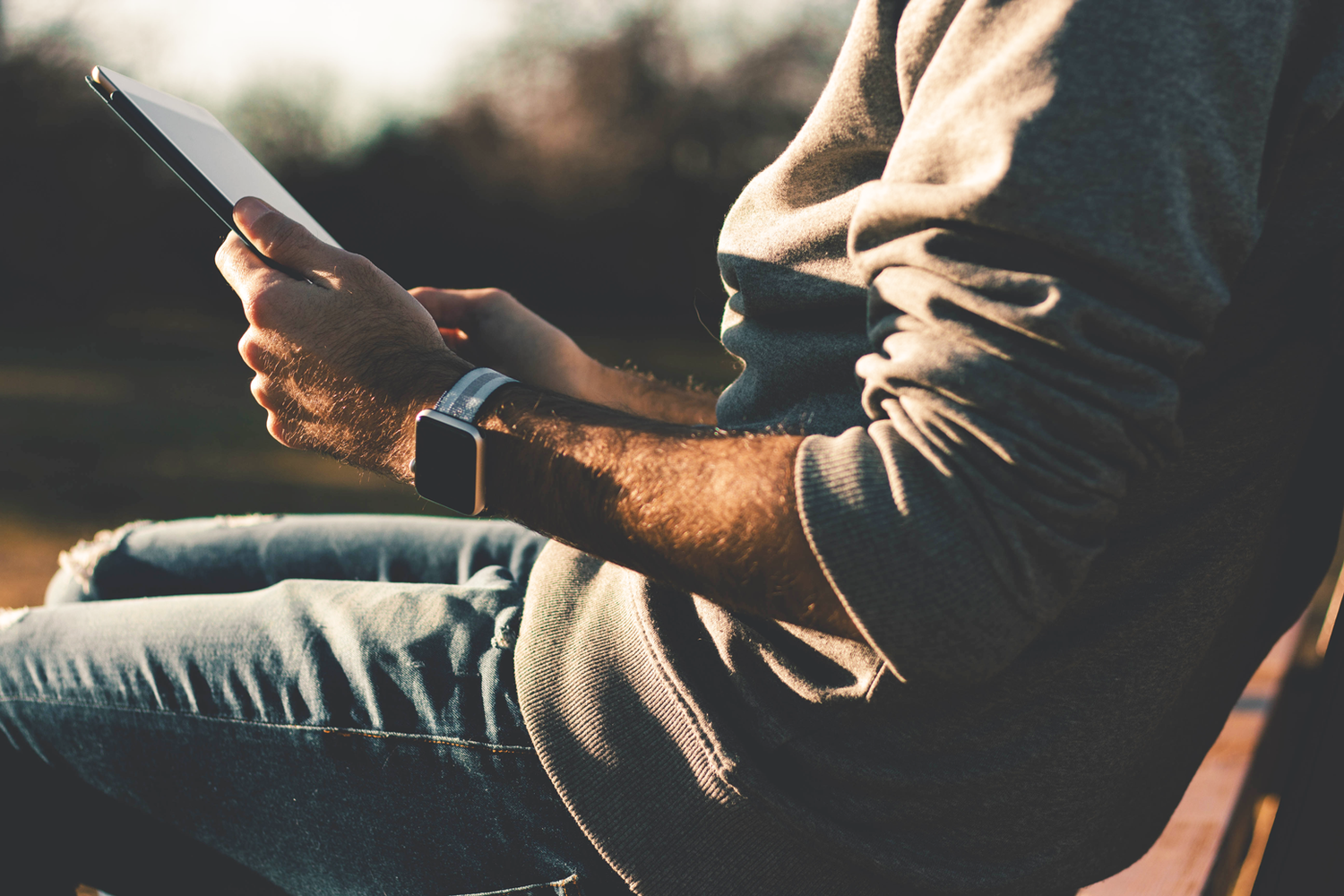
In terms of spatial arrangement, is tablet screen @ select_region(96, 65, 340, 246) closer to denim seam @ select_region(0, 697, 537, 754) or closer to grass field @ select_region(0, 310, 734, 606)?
denim seam @ select_region(0, 697, 537, 754)

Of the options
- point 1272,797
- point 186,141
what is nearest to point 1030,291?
point 186,141

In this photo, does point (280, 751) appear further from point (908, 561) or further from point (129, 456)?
point (129, 456)

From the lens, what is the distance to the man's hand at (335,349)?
0.88m

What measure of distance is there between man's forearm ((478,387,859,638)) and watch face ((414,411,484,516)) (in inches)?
0.6

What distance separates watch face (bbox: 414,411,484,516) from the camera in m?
0.80

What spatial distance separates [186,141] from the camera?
1.03 metres

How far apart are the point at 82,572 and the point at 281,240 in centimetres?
75

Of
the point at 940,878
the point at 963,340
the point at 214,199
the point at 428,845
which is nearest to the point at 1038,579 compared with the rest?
the point at 963,340

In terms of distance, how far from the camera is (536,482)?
0.79m

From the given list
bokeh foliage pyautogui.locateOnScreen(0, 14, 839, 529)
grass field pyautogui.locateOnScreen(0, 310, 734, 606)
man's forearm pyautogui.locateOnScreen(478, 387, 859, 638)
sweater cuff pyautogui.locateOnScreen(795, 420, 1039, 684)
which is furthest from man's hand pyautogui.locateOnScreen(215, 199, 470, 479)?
bokeh foliage pyautogui.locateOnScreen(0, 14, 839, 529)

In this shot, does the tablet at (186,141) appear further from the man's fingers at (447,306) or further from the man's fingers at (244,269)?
the man's fingers at (447,306)

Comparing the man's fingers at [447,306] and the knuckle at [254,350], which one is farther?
the man's fingers at [447,306]

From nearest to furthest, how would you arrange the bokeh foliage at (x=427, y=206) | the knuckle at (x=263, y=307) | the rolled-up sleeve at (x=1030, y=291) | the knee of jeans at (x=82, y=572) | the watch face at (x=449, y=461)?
1. the rolled-up sleeve at (x=1030, y=291)
2. the watch face at (x=449, y=461)
3. the knuckle at (x=263, y=307)
4. the knee of jeans at (x=82, y=572)
5. the bokeh foliage at (x=427, y=206)

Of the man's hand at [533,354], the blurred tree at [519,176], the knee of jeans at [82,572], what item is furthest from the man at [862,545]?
the blurred tree at [519,176]
